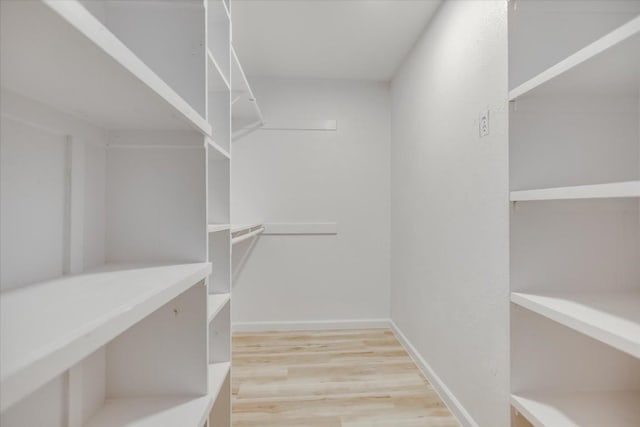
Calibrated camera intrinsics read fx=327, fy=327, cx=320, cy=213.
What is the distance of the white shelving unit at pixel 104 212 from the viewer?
1.38ft

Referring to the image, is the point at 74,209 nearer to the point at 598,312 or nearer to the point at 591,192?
the point at 591,192

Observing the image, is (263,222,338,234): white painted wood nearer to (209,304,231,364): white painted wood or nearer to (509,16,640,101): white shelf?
(209,304,231,364): white painted wood

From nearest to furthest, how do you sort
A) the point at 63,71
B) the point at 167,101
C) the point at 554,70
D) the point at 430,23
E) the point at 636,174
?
the point at 63,71
the point at 167,101
the point at 554,70
the point at 636,174
the point at 430,23

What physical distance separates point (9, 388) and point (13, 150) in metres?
0.61

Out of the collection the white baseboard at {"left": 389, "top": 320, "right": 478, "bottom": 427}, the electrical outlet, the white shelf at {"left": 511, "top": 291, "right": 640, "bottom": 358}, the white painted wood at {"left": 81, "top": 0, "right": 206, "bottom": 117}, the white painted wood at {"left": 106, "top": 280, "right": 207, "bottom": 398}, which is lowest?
the white baseboard at {"left": 389, "top": 320, "right": 478, "bottom": 427}

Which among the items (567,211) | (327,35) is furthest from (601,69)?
(327,35)

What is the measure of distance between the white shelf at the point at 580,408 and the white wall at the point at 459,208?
5.5 inches

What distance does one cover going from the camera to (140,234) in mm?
972

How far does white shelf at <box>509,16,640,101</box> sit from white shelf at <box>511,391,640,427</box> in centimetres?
104

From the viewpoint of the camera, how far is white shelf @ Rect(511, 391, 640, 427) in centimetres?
100

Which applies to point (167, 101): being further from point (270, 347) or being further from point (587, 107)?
point (270, 347)

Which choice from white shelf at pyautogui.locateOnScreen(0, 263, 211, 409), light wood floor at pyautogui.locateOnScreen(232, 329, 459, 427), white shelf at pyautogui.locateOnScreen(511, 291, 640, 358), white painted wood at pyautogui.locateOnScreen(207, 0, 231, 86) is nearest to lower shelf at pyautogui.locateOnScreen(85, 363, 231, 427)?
white shelf at pyautogui.locateOnScreen(0, 263, 211, 409)

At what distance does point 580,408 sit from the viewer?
1.07 meters

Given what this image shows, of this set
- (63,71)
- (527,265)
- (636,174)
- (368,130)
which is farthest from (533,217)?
(368,130)
